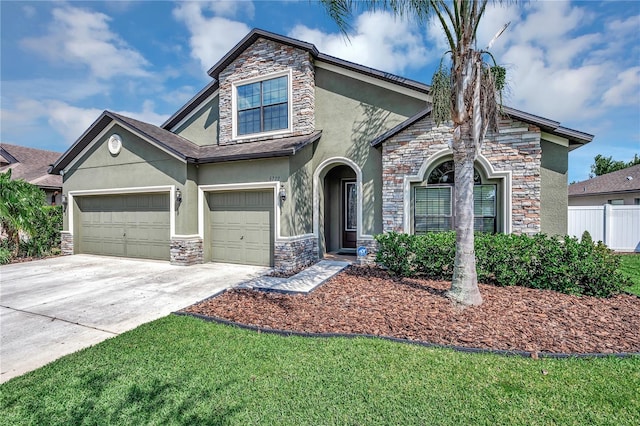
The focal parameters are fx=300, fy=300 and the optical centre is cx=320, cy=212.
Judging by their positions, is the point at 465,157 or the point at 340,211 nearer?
the point at 465,157

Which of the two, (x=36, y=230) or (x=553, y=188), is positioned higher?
(x=553, y=188)

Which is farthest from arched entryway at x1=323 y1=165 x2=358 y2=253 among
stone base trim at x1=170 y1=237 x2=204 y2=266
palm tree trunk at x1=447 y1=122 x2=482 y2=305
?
palm tree trunk at x1=447 y1=122 x2=482 y2=305

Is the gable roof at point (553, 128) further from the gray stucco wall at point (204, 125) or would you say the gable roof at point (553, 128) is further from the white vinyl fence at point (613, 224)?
the gray stucco wall at point (204, 125)

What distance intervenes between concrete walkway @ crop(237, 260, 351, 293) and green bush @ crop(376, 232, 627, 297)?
190 centimetres

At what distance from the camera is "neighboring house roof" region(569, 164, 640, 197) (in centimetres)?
1812

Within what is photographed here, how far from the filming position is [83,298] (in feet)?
21.9

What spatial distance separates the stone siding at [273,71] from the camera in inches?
416

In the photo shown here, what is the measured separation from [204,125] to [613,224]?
59.4 ft

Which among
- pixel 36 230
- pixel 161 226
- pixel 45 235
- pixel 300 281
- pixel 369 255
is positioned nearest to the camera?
pixel 300 281

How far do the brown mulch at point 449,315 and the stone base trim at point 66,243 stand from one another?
413 inches

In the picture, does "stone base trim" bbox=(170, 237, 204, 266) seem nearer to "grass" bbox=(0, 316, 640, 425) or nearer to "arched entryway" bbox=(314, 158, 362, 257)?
"arched entryway" bbox=(314, 158, 362, 257)

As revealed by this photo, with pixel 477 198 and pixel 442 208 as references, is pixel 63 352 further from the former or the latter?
pixel 477 198

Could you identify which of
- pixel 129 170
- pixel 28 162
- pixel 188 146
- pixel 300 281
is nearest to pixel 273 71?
pixel 188 146

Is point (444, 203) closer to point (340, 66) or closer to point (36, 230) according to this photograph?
point (340, 66)
